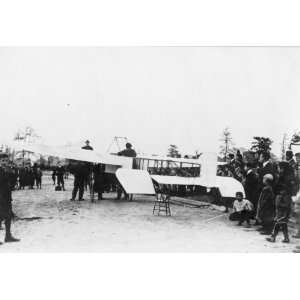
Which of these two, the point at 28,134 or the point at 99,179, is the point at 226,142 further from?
the point at 28,134

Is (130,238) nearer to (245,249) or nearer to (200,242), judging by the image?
(200,242)

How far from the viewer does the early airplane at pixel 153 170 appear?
21.0 ft

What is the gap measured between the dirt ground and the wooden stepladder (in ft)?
0.42

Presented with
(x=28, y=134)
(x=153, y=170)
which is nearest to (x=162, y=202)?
(x=153, y=170)

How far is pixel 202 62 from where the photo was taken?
616 cm

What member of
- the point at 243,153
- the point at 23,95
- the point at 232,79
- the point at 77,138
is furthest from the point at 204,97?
the point at 23,95

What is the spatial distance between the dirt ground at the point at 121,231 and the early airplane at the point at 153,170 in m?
0.50

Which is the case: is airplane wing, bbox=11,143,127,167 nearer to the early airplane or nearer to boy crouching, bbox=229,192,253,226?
the early airplane

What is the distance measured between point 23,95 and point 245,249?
15.4ft

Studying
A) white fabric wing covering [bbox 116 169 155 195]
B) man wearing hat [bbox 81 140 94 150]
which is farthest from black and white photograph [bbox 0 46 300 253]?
white fabric wing covering [bbox 116 169 155 195]

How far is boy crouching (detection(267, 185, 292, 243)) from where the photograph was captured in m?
6.08

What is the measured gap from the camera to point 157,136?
628 centimetres

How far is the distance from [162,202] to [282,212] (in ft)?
7.03

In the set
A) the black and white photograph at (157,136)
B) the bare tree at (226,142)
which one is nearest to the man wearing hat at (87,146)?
the black and white photograph at (157,136)
